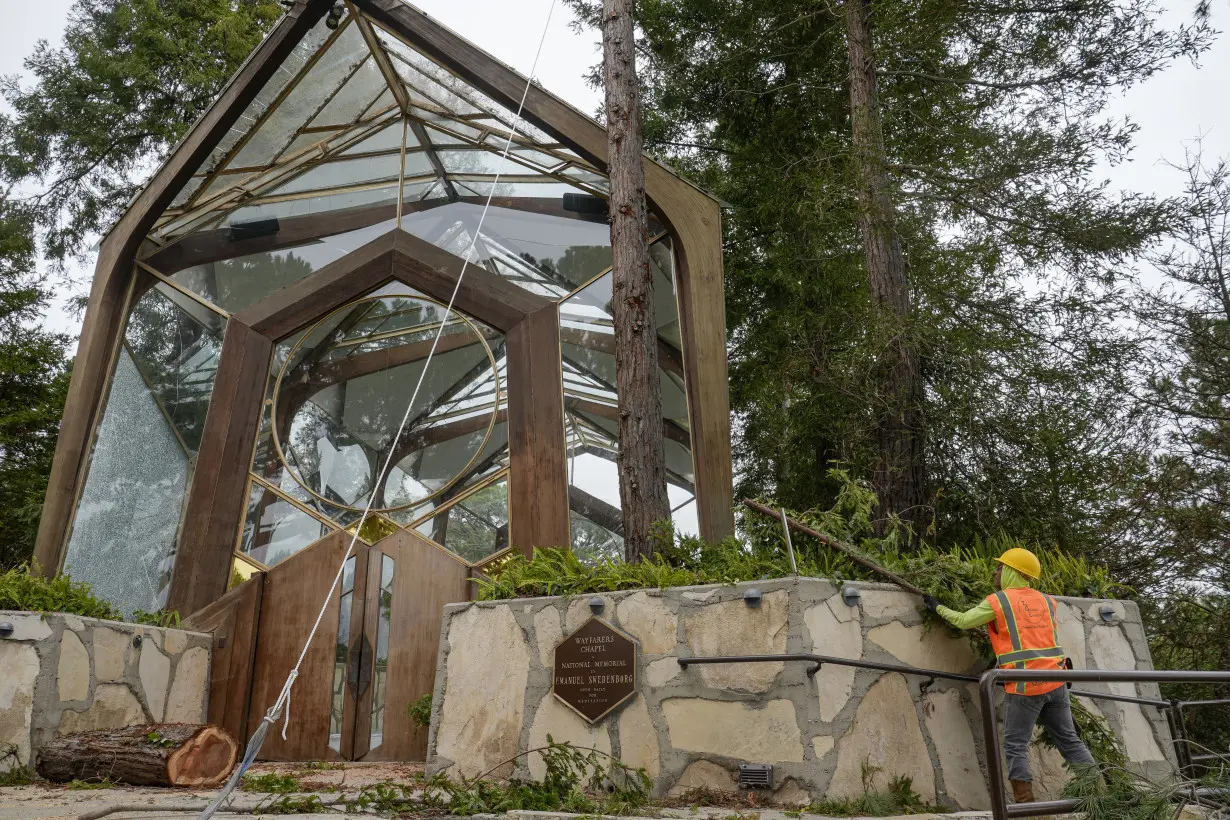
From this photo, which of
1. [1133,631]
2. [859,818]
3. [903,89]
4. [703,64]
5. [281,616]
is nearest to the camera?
[859,818]

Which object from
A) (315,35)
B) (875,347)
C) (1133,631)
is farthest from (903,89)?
(1133,631)

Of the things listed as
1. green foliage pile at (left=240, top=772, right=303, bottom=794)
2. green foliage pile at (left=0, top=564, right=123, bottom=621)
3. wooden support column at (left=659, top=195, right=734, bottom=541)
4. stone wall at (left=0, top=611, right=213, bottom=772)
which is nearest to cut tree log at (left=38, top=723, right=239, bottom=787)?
stone wall at (left=0, top=611, right=213, bottom=772)

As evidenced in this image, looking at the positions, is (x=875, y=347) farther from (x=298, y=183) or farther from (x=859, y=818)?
(x=298, y=183)

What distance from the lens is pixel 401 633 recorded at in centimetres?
873

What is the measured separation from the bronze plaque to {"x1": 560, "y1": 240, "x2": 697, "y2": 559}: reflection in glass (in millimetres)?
2760

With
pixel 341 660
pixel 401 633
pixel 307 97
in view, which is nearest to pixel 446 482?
pixel 401 633

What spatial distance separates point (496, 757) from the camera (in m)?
5.71

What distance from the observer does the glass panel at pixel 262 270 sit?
9.94 metres

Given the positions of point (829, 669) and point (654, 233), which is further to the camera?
point (654, 233)

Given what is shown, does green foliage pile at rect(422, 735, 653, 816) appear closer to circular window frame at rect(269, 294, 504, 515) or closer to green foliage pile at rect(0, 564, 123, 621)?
green foliage pile at rect(0, 564, 123, 621)

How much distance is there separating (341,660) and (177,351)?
12.2 feet

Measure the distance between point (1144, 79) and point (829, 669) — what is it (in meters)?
9.05

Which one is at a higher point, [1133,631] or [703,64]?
[703,64]

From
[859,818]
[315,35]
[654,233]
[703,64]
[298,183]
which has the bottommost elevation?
[859,818]
